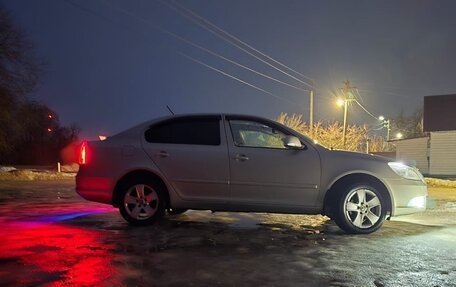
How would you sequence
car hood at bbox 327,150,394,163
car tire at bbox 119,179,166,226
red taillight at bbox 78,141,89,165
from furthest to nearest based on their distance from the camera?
red taillight at bbox 78,141,89,165 < car tire at bbox 119,179,166,226 < car hood at bbox 327,150,394,163

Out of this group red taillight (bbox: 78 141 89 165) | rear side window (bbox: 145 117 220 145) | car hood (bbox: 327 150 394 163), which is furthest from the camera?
red taillight (bbox: 78 141 89 165)

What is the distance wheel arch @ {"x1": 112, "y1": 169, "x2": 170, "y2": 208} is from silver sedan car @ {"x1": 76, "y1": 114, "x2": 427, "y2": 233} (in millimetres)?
15

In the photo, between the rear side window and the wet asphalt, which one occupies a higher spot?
the rear side window

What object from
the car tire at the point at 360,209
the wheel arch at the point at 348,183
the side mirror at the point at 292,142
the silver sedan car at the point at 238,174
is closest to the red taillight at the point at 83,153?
the silver sedan car at the point at 238,174

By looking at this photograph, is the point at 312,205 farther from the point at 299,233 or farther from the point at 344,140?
the point at 344,140

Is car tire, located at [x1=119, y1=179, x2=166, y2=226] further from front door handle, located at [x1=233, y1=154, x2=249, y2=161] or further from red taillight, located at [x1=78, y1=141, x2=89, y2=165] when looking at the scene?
front door handle, located at [x1=233, y1=154, x2=249, y2=161]

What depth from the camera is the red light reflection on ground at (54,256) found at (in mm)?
4445

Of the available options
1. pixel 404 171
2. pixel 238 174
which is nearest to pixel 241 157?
pixel 238 174

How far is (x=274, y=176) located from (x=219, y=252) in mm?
1819

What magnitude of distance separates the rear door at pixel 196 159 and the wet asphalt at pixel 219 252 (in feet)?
1.87

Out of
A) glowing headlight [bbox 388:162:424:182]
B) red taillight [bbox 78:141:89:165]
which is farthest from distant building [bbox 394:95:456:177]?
red taillight [bbox 78:141:89:165]

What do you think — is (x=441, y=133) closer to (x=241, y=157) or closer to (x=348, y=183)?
(x=348, y=183)

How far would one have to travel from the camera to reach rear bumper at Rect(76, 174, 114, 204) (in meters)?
7.38

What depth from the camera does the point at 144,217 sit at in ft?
24.0
